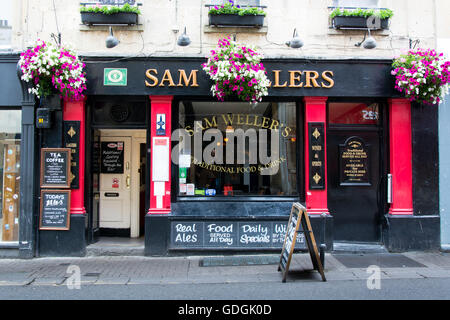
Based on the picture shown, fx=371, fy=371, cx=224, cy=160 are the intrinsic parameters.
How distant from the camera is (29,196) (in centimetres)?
757

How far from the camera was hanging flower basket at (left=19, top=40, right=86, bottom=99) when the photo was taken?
689 centimetres

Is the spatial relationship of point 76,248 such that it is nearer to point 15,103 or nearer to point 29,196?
point 29,196

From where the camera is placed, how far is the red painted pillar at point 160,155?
777 centimetres

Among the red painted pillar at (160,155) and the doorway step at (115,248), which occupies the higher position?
the red painted pillar at (160,155)

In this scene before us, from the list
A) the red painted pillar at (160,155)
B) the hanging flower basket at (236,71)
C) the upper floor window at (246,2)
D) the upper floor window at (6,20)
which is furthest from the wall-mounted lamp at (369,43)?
the upper floor window at (6,20)

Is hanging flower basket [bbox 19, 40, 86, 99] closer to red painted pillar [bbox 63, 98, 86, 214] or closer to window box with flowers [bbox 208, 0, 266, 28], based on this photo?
red painted pillar [bbox 63, 98, 86, 214]

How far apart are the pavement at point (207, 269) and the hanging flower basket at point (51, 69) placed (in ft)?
10.9

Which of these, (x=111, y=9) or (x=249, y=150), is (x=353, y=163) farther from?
(x=111, y=9)

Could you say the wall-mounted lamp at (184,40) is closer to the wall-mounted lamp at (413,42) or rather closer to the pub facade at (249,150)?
the pub facade at (249,150)

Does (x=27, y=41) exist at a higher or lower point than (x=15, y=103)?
higher

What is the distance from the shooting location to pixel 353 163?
8250 millimetres

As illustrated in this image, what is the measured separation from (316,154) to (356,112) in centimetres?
143

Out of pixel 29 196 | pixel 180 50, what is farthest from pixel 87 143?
pixel 180 50

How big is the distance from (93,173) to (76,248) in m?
1.73
